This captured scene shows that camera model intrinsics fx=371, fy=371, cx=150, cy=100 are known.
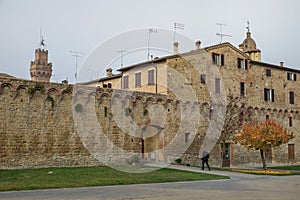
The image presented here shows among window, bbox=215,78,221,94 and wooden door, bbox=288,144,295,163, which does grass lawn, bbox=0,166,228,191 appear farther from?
wooden door, bbox=288,144,295,163

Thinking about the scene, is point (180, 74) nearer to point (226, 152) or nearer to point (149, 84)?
point (149, 84)

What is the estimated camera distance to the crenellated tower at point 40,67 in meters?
46.6

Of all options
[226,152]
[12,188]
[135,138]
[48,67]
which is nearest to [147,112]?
[135,138]

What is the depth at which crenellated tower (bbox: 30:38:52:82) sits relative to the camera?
46616mm

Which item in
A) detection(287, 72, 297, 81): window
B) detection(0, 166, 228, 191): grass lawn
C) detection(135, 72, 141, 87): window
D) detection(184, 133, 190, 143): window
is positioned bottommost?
detection(0, 166, 228, 191): grass lawn

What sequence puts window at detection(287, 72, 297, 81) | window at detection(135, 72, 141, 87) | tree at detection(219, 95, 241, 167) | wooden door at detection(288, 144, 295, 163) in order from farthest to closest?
window at detection(287, 72, 297, 81) < wooden door at detection(288, 144, 295, 163) < window at detection(135, 72, 141, 87) < tree at detection(219, 95, 241, 167)

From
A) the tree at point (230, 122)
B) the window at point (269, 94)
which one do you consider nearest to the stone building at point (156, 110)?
the window at point (269, 94)

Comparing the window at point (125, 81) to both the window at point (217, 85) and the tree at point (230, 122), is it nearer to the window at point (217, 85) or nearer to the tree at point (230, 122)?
the window at point (217, 85)

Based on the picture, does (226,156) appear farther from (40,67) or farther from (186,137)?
(40,67)

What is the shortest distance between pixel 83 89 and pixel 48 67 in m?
24.1

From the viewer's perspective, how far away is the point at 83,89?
84.0ft

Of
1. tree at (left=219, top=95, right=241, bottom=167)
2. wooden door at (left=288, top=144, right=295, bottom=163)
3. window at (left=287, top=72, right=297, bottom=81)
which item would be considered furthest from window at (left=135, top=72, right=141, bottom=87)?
wooden door at (left=288, top=144, right=295, bottom=163)

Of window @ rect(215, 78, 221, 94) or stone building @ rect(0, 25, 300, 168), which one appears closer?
stone building @ rect(0, 25, 300, 168)

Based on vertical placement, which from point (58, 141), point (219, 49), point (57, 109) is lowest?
point (58, 141)
